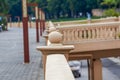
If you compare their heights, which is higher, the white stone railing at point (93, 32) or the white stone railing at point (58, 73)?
the white stone railing at point (58, 73)

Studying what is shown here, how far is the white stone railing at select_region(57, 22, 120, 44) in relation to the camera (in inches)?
747

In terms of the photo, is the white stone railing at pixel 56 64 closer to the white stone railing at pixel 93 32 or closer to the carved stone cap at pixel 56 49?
the carved stone cap at pixel 56 49

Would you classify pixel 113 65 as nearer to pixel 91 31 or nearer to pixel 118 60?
pixel 118 60

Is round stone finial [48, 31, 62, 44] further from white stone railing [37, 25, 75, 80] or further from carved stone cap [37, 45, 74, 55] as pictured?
carved stone cap [37, 45, 74, 55]

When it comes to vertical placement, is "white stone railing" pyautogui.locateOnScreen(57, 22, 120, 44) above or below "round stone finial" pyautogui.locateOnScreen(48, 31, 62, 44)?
below

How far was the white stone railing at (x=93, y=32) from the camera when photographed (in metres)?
19.0

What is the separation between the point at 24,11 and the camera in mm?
17938

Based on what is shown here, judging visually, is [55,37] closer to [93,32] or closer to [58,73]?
[58,73]

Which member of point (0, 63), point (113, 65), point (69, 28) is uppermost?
point (69, 28)

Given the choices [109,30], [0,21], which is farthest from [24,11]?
[0,21]

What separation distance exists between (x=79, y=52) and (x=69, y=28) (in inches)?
45.3

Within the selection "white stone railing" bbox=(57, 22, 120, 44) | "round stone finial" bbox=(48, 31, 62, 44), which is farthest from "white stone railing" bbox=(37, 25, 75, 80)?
"white stone railing" bbox=(57, 22, 120, 44)

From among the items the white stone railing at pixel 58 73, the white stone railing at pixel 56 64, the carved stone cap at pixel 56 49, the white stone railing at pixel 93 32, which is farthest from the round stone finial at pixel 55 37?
the white stone railing at pixel 93 32

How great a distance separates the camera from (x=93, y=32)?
63.2ft
